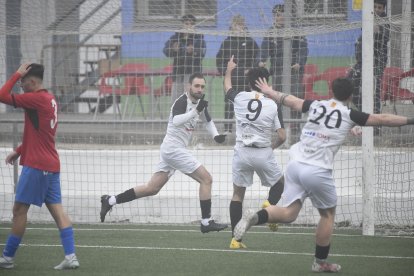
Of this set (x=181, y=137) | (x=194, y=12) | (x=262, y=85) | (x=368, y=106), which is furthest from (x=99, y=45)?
(x=262, y=85)

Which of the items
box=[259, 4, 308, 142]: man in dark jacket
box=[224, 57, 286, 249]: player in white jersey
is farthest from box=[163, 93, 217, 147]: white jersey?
box=[259, 4, 308, 142]: man in dark jacket

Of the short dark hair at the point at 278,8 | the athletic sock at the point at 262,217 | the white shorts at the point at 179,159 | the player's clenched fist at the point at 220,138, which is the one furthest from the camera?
the short dark hair at the point at 278,8

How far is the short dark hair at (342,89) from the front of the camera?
8.88 meters

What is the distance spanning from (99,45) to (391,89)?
315 inches

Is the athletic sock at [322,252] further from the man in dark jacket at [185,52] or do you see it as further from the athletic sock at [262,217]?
the man in dark jacket at [185,52]

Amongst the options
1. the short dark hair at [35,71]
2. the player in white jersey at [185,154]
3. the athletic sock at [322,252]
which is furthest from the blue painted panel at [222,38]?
the short dark hair at [35,71]

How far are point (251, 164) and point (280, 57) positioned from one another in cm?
346

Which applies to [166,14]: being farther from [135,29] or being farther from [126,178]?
[126,178]

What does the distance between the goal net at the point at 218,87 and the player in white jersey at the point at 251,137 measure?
1541mm

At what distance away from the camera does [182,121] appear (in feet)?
39.9

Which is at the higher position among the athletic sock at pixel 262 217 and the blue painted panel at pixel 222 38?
the blue painted panel at pixel 222 38

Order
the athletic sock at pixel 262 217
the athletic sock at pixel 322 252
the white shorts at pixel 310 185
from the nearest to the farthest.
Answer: the white shorts at pixel 310 185
the athletic sock at pixel 322 252
the athletic sock at pixel 262 217

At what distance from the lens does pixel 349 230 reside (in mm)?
13000

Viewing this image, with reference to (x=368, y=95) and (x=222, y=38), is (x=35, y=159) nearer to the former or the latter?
(x=368, y=95)
